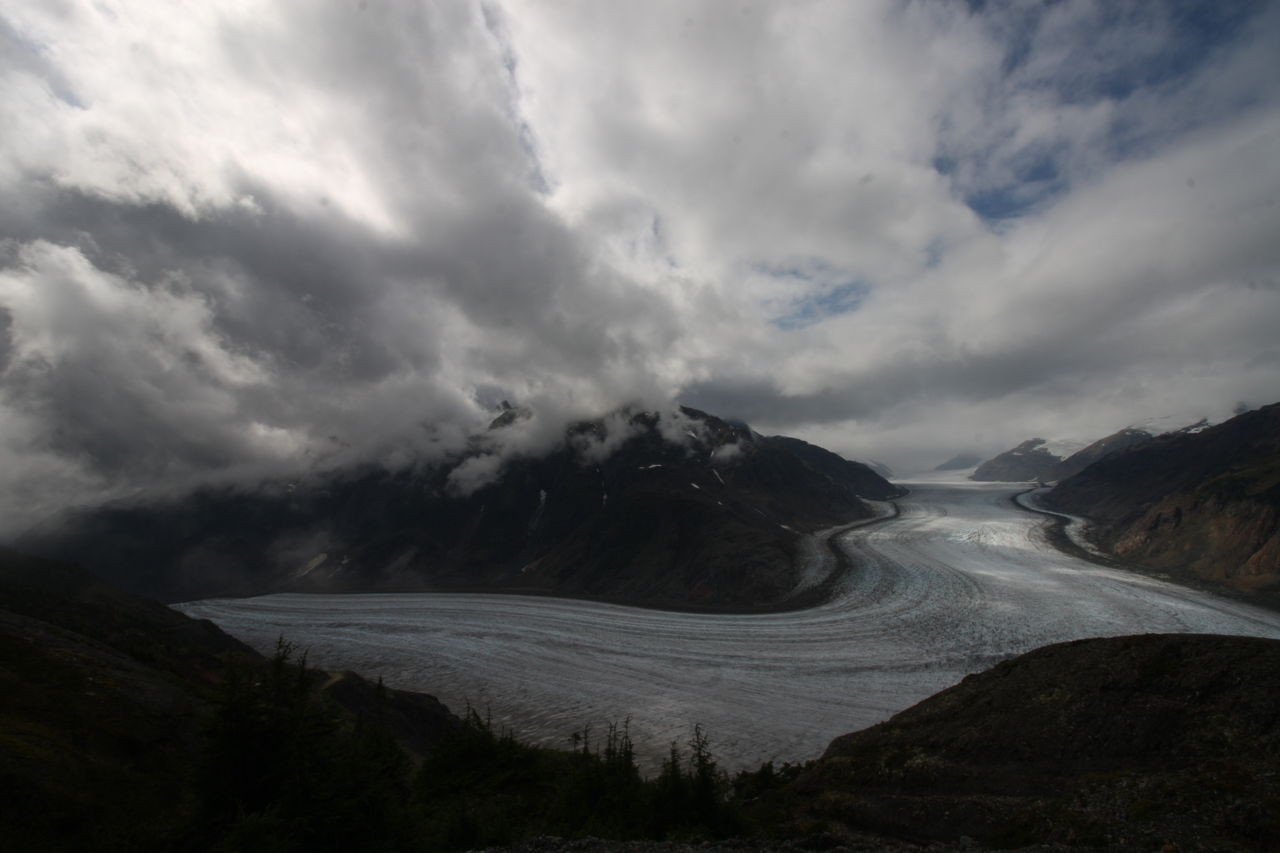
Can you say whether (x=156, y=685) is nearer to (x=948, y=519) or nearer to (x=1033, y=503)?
(x=948, y=519)

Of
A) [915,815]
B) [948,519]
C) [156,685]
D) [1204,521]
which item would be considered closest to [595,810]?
[915,815]

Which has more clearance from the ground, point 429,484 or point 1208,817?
point 429,484

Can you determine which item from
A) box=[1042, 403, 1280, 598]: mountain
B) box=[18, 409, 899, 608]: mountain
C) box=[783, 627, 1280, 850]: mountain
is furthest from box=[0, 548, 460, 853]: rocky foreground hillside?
box=[1042, 403, 1280, 598]: mountain

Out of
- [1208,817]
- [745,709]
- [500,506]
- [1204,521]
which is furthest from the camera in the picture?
[500,506]

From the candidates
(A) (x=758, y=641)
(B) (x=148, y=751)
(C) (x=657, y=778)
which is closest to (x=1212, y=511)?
(A) (x=758, y=641)

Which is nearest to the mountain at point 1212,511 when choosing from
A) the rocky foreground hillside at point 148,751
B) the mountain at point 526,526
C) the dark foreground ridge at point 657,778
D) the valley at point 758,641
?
the valley at point 758,641

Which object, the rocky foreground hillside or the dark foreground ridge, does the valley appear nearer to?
the dark foreground ridge
